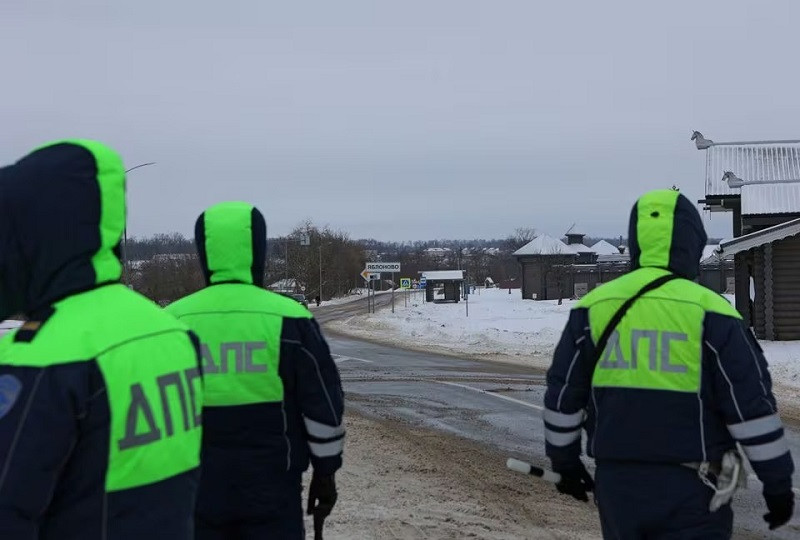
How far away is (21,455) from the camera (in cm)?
196

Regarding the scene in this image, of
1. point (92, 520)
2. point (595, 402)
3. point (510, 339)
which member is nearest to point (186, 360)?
point (92, 520)

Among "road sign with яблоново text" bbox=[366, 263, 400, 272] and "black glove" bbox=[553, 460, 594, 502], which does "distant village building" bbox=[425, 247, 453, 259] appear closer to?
"road sign with яблоново text" bbox=[366, 263, 400, 272]

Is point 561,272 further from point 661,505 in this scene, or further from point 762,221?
point 661,505

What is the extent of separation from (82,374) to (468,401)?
11.0 metres

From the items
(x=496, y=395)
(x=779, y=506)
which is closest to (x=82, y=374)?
(x=779, y=506)

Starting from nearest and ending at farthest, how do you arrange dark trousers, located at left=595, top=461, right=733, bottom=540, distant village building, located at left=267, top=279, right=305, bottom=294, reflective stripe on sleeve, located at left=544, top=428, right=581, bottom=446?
dark trousers, located at left=595, top=461, right=733, bottom=540
reflective stripe on sleeve, located at left=544, top=428, right=581, bottom=446
distant village building, located at left=267, top=279, right=305, bottom=294

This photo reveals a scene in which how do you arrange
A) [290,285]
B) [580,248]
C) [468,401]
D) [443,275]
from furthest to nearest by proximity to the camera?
1. [290,285]
2. [580,248]
3. [443,275]
4. [468,401]

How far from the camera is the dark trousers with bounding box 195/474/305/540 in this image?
11.4 ft

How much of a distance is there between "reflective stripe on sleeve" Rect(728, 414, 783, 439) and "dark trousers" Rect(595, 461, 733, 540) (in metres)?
0.25

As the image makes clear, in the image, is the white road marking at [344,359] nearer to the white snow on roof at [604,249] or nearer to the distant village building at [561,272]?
the distant village building at [561,272]

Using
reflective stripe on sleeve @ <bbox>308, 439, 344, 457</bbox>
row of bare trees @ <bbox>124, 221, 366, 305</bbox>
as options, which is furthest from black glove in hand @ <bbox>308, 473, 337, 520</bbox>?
row of bare trees @ <bbox>124, 221, 366, 305</bbox>

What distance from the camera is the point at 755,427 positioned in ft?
10.7

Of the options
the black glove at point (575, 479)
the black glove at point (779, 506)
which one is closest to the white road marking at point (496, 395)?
the black glove at point (575, 479)

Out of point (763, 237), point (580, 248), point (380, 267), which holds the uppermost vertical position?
point (580, 248)
